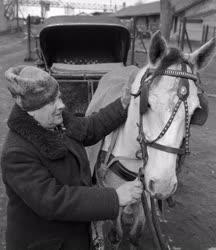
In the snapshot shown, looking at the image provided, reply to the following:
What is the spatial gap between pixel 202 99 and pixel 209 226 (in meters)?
2.18

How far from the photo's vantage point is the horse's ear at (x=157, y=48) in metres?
1.87

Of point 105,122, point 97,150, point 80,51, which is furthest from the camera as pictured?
point 80,51

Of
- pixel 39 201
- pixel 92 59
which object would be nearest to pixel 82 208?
pixel 39 201

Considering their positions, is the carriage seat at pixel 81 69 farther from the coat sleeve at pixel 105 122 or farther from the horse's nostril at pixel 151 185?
the horse's nostril at pixel 151 185

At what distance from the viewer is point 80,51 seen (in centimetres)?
634

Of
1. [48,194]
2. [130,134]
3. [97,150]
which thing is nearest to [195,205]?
[97,150]

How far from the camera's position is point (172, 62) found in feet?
6.52

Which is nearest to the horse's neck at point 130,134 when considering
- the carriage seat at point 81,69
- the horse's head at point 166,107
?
the horse's head at point 166,107

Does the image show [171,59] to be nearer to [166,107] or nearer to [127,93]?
[166,107]

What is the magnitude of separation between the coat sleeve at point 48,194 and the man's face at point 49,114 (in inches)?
7.1

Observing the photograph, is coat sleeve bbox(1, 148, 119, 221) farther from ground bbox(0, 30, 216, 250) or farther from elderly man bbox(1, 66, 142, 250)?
ground bbox(0, 30, 216, 250)

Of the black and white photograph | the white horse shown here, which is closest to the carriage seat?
the black and white photograph

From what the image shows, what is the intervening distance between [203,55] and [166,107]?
468mm

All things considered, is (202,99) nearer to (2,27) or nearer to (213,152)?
(213,152)
